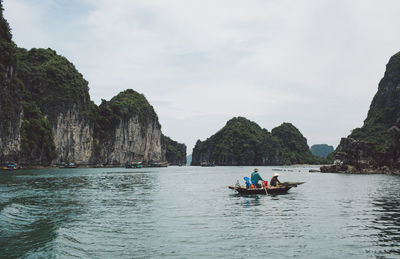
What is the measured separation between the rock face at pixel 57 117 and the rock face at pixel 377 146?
74920 millimetres

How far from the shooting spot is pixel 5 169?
6600 centimetres

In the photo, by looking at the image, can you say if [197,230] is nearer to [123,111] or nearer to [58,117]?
[58,117]

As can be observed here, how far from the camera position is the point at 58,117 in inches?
3799

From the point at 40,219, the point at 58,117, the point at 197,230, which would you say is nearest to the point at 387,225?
the point at 197,230

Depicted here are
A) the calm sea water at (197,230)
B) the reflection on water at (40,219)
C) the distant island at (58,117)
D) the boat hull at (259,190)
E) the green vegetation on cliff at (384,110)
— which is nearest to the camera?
the calm sea water at (197,230)

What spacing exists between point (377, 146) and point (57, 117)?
86852 millimetres

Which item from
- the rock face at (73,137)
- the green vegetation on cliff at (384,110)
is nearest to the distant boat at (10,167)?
the rock face at (73,137)

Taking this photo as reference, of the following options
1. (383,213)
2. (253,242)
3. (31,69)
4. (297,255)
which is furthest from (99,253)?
(31,69)

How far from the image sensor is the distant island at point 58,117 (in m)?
70.1

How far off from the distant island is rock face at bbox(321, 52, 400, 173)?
246ft

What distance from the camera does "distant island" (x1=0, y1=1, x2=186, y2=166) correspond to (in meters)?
70.1

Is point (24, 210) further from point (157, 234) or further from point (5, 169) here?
point (5, 169)

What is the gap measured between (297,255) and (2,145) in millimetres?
72286

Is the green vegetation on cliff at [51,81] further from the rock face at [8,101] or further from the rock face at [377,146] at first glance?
the rock face at [377,146]
